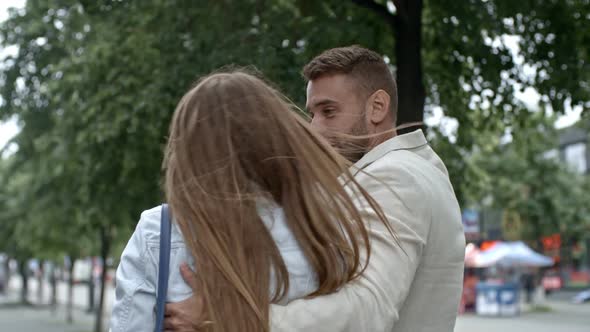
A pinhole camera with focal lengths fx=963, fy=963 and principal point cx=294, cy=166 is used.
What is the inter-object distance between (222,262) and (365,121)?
0.87m

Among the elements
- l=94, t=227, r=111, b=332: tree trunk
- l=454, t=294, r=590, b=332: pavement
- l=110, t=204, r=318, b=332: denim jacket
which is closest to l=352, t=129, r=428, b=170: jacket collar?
l=110, t=204, r=318, b=332: denim jacket

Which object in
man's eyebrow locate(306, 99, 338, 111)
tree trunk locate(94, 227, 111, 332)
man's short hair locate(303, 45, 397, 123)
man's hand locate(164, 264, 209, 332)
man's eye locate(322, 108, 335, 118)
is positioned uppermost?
man's short hair locate(303, 45, 397, 123)

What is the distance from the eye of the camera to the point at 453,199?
8.55 ft

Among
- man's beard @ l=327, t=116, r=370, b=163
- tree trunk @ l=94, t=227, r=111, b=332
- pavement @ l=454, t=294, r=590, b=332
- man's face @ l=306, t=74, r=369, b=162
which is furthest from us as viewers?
pavement @ l=454, t=294, r=590, b=332

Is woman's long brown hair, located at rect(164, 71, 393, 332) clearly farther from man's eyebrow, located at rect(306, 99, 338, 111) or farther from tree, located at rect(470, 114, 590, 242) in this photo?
tree, located at rect(470, 114, 590, 242)

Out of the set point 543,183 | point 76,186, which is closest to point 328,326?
point 76,186

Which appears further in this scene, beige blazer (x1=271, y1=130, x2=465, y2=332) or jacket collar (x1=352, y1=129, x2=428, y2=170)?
jacket collar (x1=352, y1=129, x2=428, y2=170)

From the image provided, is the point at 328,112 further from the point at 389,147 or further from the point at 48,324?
the point at 48,324

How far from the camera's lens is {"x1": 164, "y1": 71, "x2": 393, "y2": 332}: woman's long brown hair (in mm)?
2049

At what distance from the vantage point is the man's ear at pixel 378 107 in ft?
9.11

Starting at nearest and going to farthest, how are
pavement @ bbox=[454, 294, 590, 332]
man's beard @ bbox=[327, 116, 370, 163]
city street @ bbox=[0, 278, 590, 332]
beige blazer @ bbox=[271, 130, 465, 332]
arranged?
beige blazer @ bbox=[271, 130, 465, 332], man's beard @ bbox=[327, 116, 370, 163], pavement @ bbox=[454, 294, 590, 332], city street @ bbox=[0, 278, 590, 332]

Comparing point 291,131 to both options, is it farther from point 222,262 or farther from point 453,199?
point 453,199

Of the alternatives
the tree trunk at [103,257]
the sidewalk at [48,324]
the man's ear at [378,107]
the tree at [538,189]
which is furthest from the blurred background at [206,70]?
the tree at [538,189]

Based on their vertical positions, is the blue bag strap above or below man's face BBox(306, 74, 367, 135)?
below
